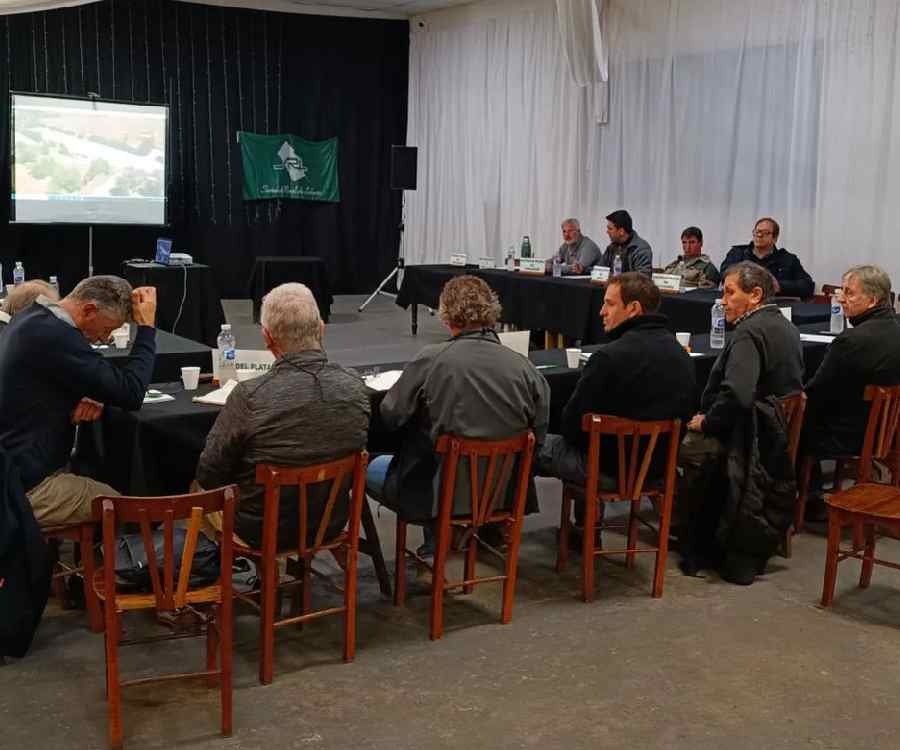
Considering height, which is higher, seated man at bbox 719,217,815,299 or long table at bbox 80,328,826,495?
seated man at bbox 719,217,815,299

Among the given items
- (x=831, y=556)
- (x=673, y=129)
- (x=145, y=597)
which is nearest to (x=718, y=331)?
(x=831, y=556)

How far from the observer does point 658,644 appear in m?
2.94

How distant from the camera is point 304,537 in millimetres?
2574

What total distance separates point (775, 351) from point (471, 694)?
164 cm

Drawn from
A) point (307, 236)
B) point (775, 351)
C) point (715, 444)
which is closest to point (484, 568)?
point (715, 444)

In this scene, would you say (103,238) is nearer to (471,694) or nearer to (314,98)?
(314,98)

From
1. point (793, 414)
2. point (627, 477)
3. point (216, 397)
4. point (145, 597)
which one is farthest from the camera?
point (793, 414)

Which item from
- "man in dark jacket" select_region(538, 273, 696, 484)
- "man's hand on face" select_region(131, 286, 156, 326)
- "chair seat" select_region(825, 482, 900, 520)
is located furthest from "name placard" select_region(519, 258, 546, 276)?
"man's hand on face" select_region(131, 286, 156, 326)

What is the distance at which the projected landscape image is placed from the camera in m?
8.63

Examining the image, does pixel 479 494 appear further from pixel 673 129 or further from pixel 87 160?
pixel 87 160

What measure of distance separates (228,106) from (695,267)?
18.5 ft

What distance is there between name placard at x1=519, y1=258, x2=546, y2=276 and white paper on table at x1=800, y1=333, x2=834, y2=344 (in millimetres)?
3014

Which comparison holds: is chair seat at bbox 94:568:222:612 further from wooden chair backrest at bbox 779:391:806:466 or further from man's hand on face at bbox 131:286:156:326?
wooden chair backrest at bbox 779:391:806:466

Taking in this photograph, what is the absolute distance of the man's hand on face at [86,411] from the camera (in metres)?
2.83
